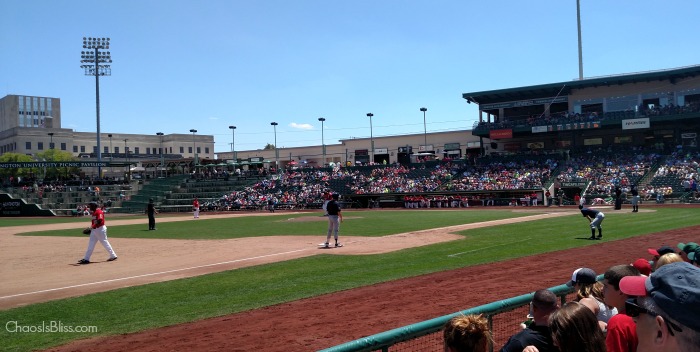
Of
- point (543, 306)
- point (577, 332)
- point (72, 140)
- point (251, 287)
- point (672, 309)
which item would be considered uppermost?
point (72, 140)

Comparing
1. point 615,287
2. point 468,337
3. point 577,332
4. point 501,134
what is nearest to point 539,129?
point 501,134

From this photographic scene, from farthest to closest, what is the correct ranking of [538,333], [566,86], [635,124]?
[566,86], [635,124], [538,333]

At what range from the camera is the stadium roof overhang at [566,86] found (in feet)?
177

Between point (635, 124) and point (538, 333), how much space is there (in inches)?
2195

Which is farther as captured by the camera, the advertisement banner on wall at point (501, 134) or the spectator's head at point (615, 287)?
the advertisement banner on wall at point (501, 134)

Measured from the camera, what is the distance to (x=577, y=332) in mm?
3281

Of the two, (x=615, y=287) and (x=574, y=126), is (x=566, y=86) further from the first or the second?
(x=615, y=287)

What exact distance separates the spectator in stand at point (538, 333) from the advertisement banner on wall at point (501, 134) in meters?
57.4

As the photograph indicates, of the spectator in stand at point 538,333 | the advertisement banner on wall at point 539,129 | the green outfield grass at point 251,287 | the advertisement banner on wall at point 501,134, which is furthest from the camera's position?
the advertisement banner on wall at point 501,134

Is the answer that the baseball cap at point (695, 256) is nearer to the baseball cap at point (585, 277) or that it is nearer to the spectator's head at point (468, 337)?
the baseball cap at point (585, 277)

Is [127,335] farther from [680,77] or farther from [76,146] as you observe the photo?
[76,146]

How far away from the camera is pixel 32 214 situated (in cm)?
6194

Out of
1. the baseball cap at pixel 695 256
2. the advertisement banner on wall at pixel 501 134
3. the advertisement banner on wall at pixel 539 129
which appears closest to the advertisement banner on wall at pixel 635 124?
the advertisement banner on wall at pixel 539 129

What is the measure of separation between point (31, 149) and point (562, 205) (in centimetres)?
9101
